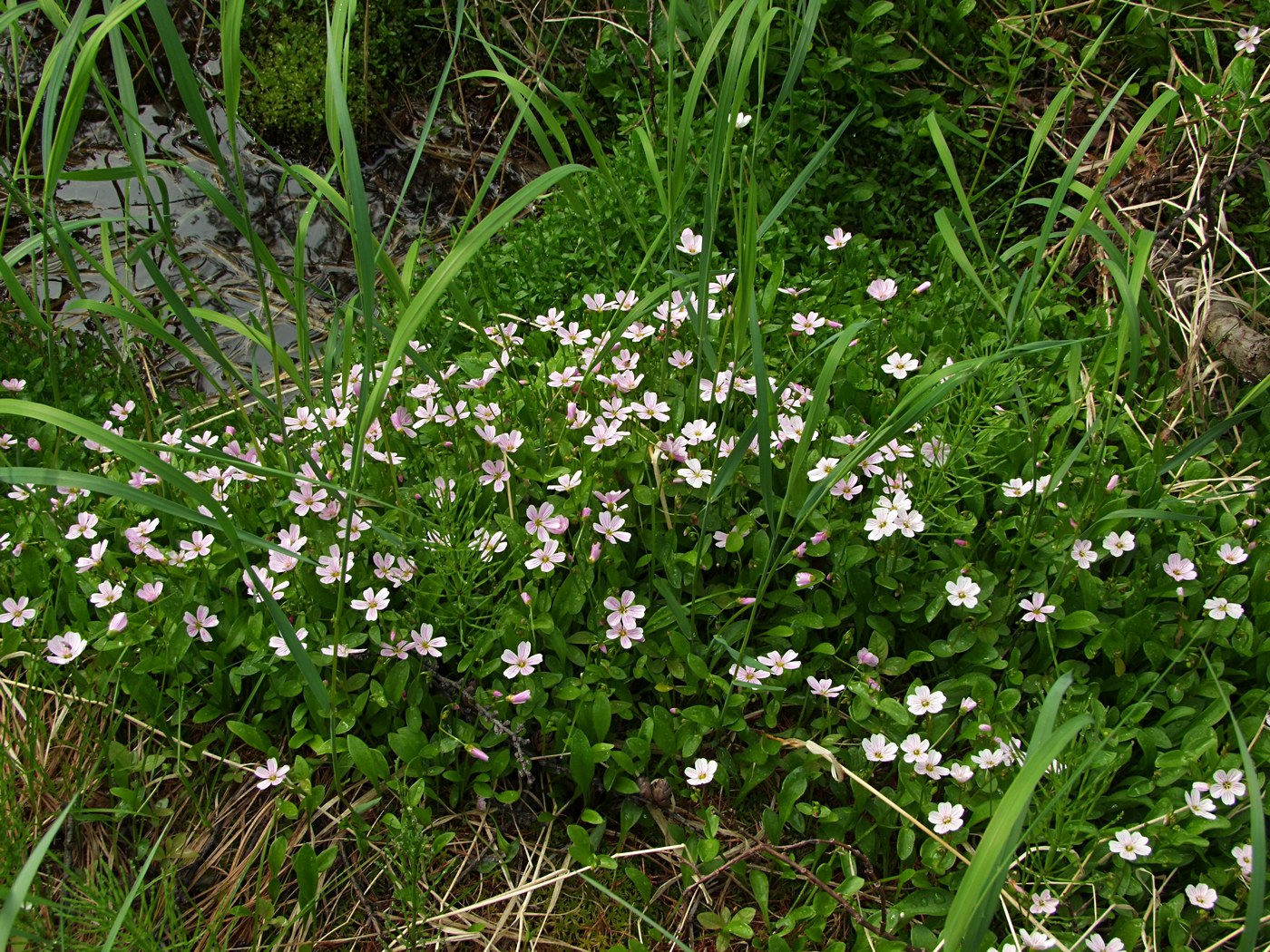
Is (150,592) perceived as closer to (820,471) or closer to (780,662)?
(780,662)

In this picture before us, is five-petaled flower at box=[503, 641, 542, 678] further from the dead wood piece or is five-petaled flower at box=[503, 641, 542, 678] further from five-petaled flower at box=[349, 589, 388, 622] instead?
the dead wood piece

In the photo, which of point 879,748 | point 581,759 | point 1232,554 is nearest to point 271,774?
point 581,759

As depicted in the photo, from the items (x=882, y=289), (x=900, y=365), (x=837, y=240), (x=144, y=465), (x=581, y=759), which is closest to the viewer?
(x=144, y=465)

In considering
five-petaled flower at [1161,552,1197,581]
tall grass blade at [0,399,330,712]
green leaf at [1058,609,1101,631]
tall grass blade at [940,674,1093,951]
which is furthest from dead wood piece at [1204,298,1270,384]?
tall grass blade at [0,399,330,712]

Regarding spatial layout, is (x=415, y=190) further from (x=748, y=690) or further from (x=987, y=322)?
(x=748, y=690)

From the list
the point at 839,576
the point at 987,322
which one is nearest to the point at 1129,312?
the point at 839,576

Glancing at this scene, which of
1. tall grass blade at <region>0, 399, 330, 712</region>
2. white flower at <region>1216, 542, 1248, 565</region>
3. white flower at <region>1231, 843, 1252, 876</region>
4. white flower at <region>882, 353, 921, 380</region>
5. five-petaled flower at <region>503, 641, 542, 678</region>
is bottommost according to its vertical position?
white flower at <region>1231, 843, 1252, 876</region>

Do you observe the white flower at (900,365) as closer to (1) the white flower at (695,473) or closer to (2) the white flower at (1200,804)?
(1) the white flower at (695,473)
